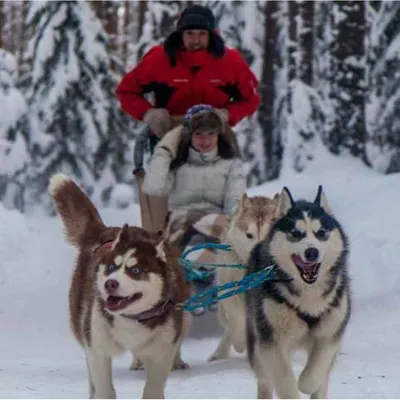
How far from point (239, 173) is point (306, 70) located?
47.0ft

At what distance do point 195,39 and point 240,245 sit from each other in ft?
7.57

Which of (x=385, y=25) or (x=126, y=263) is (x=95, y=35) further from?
(x=126, y=263)

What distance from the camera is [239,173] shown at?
761 centimetres

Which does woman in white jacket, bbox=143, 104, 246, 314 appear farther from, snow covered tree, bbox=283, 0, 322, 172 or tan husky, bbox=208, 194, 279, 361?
snow covered tree, bbox=283, 0, 322, 172

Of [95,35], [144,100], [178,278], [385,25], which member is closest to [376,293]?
[144,100]

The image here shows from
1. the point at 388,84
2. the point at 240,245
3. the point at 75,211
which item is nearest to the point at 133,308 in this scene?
the point at 75,211

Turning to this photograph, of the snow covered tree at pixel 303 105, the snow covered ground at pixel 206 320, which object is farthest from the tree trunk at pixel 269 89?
the snow covered ground at pixel 206 320

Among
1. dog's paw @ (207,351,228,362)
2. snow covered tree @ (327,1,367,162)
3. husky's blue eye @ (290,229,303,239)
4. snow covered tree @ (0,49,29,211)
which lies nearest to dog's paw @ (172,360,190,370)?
dog's paw @ (207,351,228,362)

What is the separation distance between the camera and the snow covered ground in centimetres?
600

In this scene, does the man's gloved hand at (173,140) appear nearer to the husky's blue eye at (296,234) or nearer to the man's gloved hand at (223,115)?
the man's gloved hand at (223,115)

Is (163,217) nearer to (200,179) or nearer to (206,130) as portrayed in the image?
(200,179)

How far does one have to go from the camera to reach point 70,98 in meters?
20.1

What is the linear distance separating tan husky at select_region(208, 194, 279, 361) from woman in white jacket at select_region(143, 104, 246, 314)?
0.65 meters

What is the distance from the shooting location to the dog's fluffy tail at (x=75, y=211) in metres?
5.75
